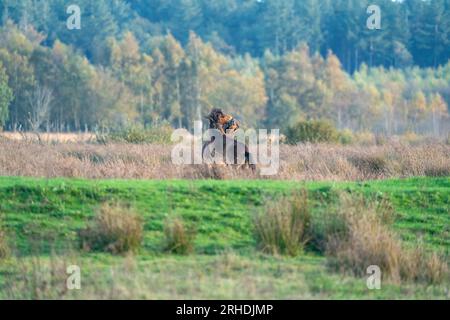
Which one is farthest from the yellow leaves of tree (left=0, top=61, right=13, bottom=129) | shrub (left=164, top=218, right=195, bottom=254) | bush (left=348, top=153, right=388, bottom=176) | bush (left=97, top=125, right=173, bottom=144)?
shrub (left=164, top=218, right=195, bottom=254)

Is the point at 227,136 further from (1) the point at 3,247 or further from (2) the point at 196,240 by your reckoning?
(1) the point at 3,247

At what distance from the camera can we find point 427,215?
1341 centimetres

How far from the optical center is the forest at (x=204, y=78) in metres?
51.5

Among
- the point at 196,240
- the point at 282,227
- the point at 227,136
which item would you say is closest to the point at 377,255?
the point at 282,227

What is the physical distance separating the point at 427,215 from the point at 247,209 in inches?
117

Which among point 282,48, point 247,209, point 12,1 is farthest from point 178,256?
point 282,48

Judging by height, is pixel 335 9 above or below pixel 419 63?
above

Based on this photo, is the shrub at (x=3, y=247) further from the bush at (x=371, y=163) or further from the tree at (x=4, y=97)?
the tree at (x=4, y=97)

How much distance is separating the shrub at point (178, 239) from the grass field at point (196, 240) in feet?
0.51

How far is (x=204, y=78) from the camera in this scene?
55.5 metres

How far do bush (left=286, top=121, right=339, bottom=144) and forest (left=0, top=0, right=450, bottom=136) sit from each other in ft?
27.0

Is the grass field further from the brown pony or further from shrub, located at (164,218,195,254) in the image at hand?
the brown pony
